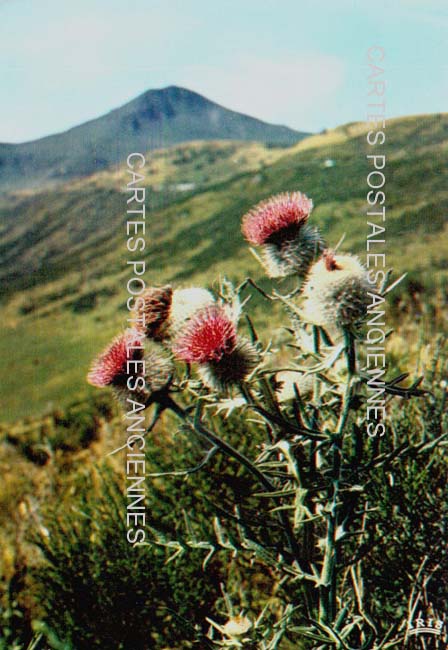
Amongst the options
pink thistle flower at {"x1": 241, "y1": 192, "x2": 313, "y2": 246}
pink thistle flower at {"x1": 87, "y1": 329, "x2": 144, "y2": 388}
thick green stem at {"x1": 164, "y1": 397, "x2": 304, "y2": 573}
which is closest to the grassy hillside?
pink thistle flower at {"x1": 241, "y1": 192, "x2": 313, "y2": 246}

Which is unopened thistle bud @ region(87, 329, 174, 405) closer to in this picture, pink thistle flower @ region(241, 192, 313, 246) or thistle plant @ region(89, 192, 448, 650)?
thistle plant @ region(89, 192, 448, 650)

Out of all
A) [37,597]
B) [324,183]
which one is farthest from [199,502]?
[324,183]

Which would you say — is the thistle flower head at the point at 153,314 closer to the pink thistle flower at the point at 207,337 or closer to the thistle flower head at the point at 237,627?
the pink thistle flower at the point at 207,337

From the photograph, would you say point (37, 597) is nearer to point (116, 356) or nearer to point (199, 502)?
point (199, 502)

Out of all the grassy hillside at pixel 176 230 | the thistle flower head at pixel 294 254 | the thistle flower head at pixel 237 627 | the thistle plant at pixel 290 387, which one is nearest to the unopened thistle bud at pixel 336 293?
the thistle plant at pixel 290 387

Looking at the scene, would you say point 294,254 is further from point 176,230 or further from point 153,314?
point 176,230

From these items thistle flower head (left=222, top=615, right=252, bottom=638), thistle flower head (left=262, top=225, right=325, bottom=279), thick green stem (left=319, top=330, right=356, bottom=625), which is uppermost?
thistle flower head (left=262, top=225, right=325, bottom=279)
